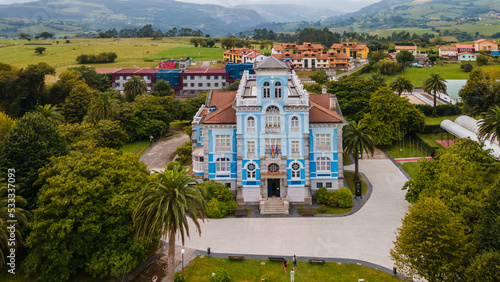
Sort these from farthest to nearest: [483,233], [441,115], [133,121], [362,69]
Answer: [362,69] < [441,115] < [133,121] < [483,233]

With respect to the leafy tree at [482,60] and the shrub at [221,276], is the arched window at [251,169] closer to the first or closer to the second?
the shrub at [221,276]

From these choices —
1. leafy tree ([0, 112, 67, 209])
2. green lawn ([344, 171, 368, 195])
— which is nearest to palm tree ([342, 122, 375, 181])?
green lawn ([344, 171, 368, 195])

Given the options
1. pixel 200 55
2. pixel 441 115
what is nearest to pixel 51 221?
pixel 441 115

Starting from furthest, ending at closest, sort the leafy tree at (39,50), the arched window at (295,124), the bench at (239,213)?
the leafy tree at (39,50)
the arched window at (295,124)
the bench at (239,213)

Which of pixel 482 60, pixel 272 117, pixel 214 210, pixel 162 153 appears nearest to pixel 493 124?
pixel 272 117

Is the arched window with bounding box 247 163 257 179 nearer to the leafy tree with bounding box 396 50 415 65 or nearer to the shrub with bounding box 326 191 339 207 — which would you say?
the shrub with bounding box 326 191 339 207

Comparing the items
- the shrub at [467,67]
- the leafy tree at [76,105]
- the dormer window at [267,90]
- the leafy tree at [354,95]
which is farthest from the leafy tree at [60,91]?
the shrub at [467,67]

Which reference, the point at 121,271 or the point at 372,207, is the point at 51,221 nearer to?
the point at 121,271
